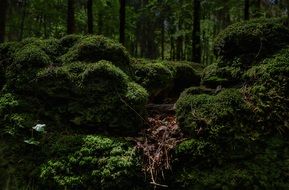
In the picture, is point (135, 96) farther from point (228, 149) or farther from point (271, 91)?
point (271, 91)

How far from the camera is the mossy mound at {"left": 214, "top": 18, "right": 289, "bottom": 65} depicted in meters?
5.59

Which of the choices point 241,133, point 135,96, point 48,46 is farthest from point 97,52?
point 241,133

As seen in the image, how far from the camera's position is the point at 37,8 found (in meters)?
21.0

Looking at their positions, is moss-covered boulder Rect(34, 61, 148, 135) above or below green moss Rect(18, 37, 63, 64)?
below

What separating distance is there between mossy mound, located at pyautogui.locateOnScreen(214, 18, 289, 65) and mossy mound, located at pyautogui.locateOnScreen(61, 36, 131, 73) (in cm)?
163

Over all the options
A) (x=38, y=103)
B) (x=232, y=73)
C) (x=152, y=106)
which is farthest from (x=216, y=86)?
(x=38, y=103)

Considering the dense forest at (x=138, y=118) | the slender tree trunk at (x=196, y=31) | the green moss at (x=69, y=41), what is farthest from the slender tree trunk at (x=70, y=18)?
the green moss at (x=69, y=41)

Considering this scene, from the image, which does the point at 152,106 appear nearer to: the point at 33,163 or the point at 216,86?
the point at 216,86

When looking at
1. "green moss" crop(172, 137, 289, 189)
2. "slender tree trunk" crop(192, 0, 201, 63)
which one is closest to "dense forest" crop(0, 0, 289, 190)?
"green moss" crop(172, 137, 289, 189)

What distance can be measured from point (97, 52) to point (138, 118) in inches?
54.6

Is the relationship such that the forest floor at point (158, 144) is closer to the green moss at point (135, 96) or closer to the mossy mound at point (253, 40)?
the green moss at point (135, 96)

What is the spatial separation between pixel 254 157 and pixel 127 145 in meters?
1.49

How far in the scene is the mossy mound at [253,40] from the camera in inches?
220

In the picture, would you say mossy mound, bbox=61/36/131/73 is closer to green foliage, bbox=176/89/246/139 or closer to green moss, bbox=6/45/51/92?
green moss, bbox=6/45/51/92
